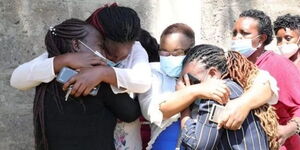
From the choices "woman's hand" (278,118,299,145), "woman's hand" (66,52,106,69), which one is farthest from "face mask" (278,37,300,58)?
"woman's hand" (66,52,106,69)

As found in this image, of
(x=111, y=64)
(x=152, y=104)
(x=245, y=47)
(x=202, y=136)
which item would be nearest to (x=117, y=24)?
(x=111, y=64)

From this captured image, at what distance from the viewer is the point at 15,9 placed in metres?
3.47

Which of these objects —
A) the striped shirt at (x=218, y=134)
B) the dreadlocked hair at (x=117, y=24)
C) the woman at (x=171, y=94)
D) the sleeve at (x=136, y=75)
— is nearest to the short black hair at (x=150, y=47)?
the woman at (x=171, y=94)

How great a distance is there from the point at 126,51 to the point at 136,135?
431 mm

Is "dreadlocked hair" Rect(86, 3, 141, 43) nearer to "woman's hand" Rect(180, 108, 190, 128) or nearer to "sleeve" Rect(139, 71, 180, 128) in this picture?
"sleeve" Rect(139, 71, 180, 128)

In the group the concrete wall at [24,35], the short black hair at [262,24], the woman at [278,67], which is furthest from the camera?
the concrete wall at [24,35]

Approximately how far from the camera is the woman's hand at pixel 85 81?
229 centimetres

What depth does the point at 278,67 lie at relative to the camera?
9.43 feet

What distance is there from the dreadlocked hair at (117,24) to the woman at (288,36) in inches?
55.0

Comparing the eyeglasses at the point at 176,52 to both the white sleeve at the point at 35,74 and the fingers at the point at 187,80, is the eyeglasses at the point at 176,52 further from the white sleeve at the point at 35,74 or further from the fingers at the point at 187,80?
the white sleeve at the point at 35,74

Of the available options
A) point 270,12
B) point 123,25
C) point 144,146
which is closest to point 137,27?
point 123,25

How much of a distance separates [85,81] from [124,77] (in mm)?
192

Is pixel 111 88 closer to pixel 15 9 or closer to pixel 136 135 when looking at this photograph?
pixel 136 135

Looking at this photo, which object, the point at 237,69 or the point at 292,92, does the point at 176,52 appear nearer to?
the point at 237,69
